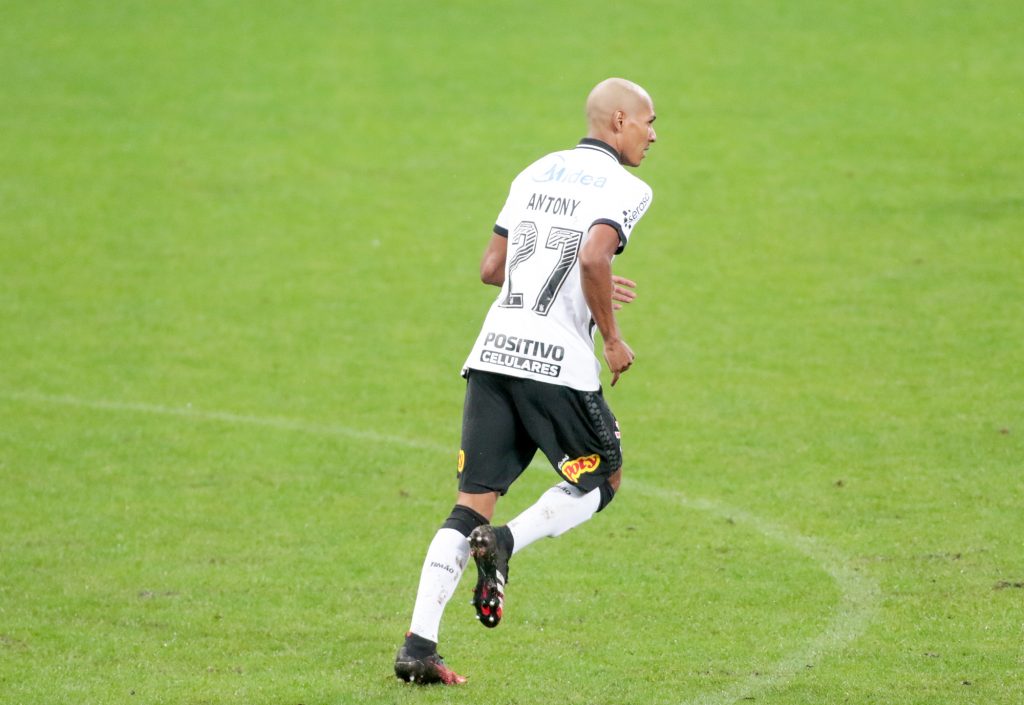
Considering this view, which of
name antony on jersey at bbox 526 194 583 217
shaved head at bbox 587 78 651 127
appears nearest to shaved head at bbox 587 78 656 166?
shaved head at bbox 587 78 651 127

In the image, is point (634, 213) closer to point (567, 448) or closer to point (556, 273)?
point (556, 273)

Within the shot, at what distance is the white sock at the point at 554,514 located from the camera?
244 inches

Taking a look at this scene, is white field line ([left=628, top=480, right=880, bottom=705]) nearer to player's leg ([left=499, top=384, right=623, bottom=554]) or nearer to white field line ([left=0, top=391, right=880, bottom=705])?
white field line ([left=0, top=391, right=880, bottom=705])

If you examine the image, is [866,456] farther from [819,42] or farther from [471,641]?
[819,42]

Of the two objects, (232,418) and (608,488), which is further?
(232,418)

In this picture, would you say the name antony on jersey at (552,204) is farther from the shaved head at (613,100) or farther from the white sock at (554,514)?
the white sock at (554,514)

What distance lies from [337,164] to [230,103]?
315cm

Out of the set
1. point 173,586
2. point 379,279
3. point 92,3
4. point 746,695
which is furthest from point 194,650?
point 92,3

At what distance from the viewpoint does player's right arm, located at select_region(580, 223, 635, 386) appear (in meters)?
5.93

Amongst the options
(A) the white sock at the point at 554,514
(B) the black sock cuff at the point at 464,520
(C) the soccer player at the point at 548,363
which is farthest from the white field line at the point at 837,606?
(B) the black sock cuff at the point at 464,520

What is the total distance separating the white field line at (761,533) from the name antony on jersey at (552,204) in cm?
206

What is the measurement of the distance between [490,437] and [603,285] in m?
0.81

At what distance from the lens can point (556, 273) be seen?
618 cm

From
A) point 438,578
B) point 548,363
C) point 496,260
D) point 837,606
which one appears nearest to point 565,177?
point 496,260
